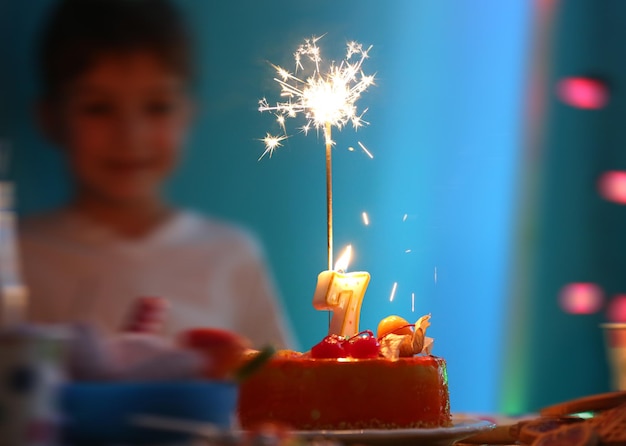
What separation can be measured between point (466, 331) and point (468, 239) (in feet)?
1.14

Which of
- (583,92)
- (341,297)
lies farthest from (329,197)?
(583,92)

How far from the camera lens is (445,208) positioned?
297 centimetres

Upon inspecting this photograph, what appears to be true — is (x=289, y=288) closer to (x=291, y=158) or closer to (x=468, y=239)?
(x=291, y=158)

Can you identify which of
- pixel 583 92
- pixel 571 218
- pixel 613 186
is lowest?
pixel 571 218

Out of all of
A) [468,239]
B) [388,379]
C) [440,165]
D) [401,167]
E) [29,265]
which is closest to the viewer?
[29,265]

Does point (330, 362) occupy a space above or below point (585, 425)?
above

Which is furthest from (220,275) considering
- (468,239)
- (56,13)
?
A: (468,239)

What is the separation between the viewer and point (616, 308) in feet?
12.0

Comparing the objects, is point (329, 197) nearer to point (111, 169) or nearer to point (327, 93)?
point (327, 93)

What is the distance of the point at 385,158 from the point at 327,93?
0.28m

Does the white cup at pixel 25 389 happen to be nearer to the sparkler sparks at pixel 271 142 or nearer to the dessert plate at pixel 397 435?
the dessert plate at pixel 397 435

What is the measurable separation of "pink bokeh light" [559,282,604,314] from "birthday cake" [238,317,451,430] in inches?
84.7

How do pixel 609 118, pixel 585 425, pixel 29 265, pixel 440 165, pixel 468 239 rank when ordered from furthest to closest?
1. pixel 609 118
2. pixel 468 239
3. pixel 440 165
4. pixel 585 425
5. pixel 29 265

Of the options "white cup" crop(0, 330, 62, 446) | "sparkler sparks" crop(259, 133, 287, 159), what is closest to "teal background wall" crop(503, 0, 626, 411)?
"sparkler sparks" crop(259, 133, 287, 159)
